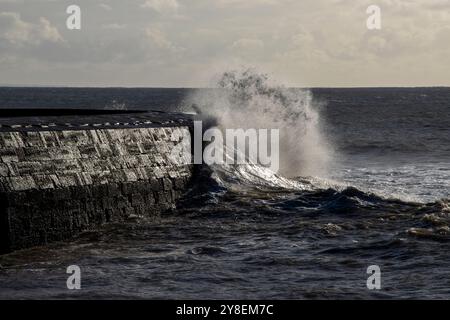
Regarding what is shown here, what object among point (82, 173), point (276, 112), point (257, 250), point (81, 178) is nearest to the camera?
point (257, 250)

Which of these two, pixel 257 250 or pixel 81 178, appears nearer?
pixel 257 250

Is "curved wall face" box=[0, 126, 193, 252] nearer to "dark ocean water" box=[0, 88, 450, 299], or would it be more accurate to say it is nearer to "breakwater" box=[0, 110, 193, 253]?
"breakwater" box=[0, 110, 193, 253]

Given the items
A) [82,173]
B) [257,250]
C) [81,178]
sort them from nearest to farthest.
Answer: [257,250] → [81,178] → [82,173]

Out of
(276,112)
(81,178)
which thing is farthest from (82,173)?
(276,112)

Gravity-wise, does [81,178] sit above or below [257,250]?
above

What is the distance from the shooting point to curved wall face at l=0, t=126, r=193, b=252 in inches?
513

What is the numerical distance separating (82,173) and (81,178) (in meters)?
0.15

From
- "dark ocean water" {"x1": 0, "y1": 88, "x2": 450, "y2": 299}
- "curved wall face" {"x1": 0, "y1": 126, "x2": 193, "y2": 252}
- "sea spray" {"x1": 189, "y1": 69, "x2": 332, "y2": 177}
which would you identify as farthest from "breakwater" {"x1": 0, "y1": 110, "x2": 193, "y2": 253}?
"sea spray" {"x1": 189, "y1": 69, "x2": 332, "y2": 177}

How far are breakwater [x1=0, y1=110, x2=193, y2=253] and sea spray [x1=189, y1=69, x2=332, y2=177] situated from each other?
243 inches

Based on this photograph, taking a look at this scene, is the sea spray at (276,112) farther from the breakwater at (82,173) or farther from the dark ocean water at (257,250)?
the breakwater at (82,173)

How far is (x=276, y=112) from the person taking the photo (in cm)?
2580

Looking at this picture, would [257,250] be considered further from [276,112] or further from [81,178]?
[276,112]
